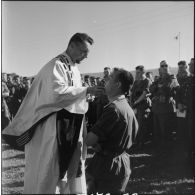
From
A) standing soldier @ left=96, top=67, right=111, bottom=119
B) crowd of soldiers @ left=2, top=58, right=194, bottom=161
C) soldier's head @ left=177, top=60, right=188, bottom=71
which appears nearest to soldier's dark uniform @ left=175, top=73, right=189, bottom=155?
crowd of soldiers @ left=2, top=58, right=194, bottom=161

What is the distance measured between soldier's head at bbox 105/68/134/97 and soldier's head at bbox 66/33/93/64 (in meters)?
0.25

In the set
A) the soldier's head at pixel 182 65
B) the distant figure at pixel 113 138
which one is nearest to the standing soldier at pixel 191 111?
the soldier's head at pixel 182 65

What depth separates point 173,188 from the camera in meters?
3.56

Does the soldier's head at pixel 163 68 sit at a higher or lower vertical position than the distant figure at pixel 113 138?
higher

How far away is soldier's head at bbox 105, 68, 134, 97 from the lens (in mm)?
2562

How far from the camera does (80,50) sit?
2629 millimetres

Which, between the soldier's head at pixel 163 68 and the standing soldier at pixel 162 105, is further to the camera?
the standing soldier at pixel 162 105

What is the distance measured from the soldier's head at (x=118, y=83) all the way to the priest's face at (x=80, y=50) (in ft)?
0.78

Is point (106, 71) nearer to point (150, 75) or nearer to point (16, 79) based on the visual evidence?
point (16, 79)

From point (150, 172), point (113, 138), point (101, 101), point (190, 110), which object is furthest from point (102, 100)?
point (190, 110)

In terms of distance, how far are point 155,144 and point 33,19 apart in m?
2.03

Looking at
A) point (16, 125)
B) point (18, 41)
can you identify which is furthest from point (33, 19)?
point (16, 125)

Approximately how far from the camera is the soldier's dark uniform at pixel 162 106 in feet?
13.4

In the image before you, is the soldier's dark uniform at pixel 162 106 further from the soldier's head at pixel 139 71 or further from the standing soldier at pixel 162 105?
the soldier's head at pixel 139 71
